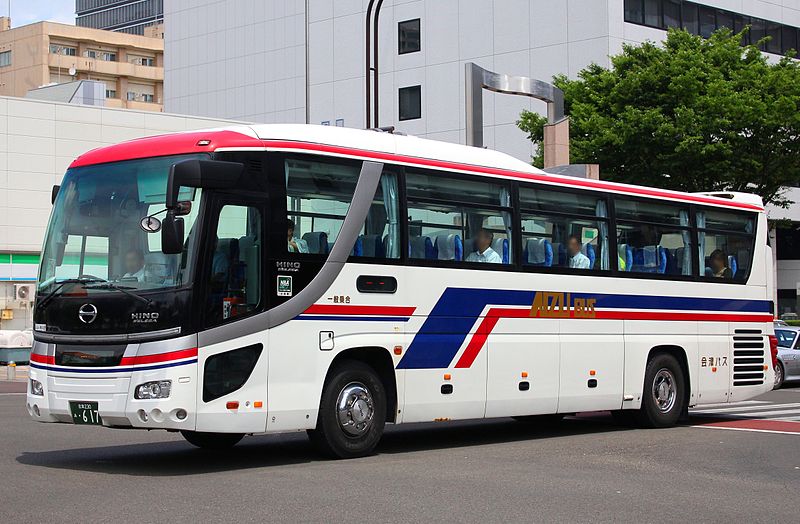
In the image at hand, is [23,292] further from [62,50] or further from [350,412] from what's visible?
[62,50]

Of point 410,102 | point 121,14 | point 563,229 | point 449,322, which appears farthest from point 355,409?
point 121,14

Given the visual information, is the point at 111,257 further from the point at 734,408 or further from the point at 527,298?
the point at 734,408

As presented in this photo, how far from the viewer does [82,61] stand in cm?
10662

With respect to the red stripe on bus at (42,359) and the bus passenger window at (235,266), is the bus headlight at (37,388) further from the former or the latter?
the bus passenger window at (235,266)

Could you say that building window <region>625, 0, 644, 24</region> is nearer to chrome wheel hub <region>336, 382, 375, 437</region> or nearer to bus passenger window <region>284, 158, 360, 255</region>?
bus passenger window <region>284, 158, 360, 255</region>

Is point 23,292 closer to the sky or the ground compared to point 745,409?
closer to the sky

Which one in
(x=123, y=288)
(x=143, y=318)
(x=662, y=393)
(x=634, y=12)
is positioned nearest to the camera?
(x=143, y=318)

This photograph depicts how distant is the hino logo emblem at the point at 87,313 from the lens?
1188 cm

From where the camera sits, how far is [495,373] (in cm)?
1467

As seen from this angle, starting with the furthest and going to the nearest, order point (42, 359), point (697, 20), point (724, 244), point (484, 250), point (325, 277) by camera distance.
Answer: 1. point (697, 20)
2. point (724, 244)
3. point (484, 250)
4. point (325, 277)
5. point (42, 359)

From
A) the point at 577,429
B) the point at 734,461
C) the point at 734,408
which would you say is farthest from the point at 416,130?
the point at 734,461

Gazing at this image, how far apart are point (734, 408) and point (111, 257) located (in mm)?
13683

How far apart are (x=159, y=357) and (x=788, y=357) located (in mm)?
21675

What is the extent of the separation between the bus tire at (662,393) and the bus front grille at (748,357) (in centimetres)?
129
